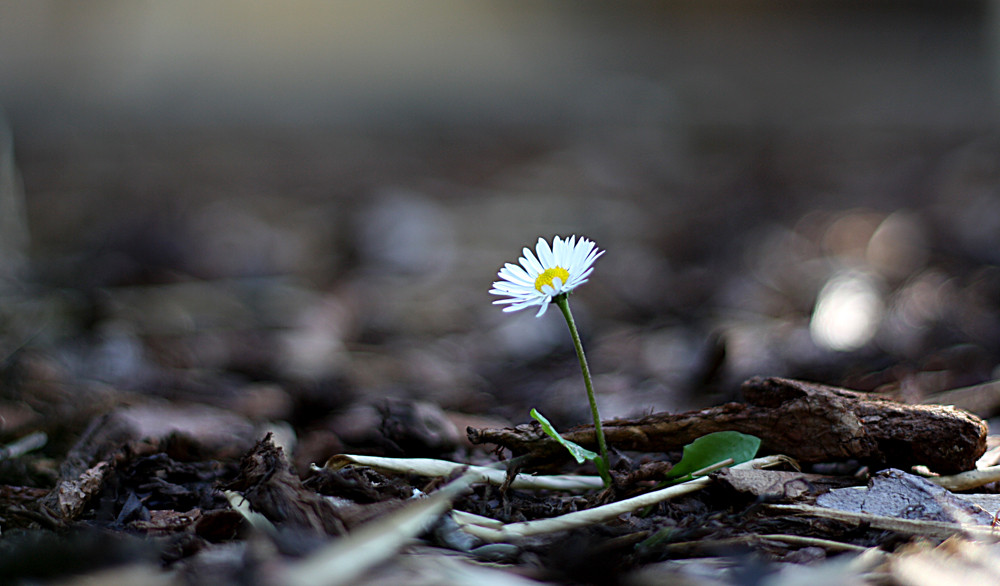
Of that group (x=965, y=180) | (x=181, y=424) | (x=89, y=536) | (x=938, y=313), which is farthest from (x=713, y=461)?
(x=965, y=180)

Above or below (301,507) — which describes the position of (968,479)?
above

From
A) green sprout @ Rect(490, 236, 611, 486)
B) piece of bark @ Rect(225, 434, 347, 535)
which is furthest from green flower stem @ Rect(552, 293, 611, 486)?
piece of bark @ Rect(225, 434, 347, 535)

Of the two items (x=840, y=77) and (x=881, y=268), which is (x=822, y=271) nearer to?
(x=881, y=268)

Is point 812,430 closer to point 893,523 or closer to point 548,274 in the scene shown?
point 893,523

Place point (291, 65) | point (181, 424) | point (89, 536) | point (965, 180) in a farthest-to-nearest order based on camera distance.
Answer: point (291, 65) < point (965, 180) < point (181, 424) < point (89, 536)

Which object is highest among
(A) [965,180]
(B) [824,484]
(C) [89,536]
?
(A) [965,180]

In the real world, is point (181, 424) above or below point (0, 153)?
below

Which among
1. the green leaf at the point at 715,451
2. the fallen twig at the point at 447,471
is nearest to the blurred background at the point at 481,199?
the fallen twig at the point at 447,471

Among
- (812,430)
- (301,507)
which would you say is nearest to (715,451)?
(812,430)

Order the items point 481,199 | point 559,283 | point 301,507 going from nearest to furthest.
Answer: point 301,507 < point 559,283 < point 481,199
